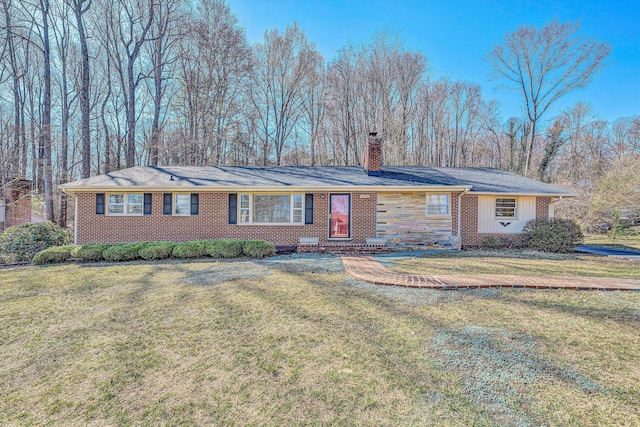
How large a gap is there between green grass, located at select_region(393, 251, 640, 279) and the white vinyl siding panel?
2145mm

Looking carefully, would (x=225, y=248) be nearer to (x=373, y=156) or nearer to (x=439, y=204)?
(x=373, y=156)

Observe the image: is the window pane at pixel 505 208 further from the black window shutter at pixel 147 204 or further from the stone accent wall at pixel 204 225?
the black window shutter at pixel 147 204

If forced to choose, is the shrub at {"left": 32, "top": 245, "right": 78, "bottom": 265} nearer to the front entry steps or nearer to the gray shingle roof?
the gray shingle roof

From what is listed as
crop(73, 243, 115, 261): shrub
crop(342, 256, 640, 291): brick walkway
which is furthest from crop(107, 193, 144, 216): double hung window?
crop(342, 256, 640, 291): brick walkway

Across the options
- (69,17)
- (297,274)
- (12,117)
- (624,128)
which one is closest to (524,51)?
(624,128)

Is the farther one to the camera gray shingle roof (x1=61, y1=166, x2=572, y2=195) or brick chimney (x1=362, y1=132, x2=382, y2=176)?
brick chimney (x1=362, y1=132, x2=382, y2=176)

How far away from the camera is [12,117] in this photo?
729 inches

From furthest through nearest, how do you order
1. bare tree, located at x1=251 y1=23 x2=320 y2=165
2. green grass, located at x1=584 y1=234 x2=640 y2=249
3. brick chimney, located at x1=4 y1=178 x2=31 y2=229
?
1. bare tree, located at x1=251 y1=23 x2=320 y2=165
2. brick chimney, located at x1=4 y1=178 x2=31 y2=229
3. green grass, located at x1=584 y1=234 x2=640 y2=249

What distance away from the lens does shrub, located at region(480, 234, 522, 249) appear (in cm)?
1076

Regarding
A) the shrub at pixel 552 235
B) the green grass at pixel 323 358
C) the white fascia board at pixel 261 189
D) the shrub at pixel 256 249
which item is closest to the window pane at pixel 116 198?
the white fascia board at pixel 261 189

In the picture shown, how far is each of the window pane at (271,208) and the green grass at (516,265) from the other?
4945 mm

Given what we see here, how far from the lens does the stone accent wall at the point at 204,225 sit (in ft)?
34.8

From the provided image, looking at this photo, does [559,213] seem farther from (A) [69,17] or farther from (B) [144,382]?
(A) [69,17]

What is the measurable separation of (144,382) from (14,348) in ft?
Answer: 6.36
